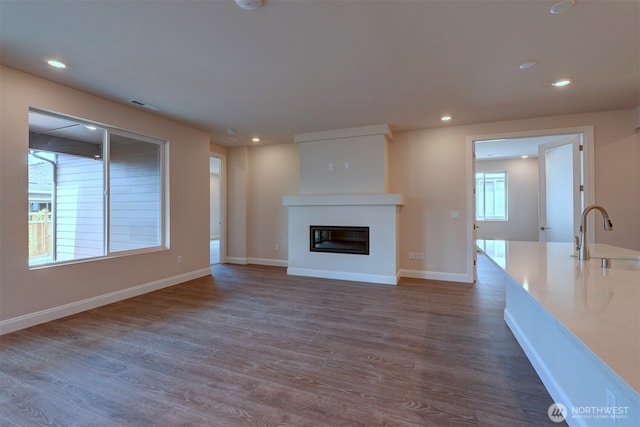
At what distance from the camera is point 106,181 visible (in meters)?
3.63

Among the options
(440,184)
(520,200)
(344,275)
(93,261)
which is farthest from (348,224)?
(520,200)

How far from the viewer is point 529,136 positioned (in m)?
4.21

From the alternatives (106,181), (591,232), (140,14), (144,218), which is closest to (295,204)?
(144,218)

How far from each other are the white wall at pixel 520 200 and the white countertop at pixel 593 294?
6236 millimetres

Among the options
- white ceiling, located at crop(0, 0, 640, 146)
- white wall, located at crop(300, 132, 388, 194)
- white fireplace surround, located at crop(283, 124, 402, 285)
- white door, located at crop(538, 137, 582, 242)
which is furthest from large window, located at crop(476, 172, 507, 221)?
white wall, located at crop(300, 132, 388, 194)

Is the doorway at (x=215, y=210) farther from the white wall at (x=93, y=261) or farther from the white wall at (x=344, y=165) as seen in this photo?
the white wall at (x=344, y=165)

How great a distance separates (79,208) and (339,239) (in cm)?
374

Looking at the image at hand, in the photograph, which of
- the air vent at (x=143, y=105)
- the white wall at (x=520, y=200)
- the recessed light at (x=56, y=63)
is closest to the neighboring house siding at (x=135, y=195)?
the air vent at (x=143, y=105)

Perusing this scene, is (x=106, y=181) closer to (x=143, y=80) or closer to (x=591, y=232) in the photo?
(x=143, y=80)

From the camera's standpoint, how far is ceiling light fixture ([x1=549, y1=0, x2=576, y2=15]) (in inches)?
72.9

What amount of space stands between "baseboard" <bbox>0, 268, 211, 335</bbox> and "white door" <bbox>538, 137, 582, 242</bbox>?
19.6 ft

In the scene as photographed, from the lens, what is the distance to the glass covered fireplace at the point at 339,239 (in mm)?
4766

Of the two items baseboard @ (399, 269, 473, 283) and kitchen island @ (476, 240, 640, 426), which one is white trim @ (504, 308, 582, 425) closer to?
kitchen island @ (476, 240, 640, 426)

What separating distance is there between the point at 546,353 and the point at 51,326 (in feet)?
14.5
